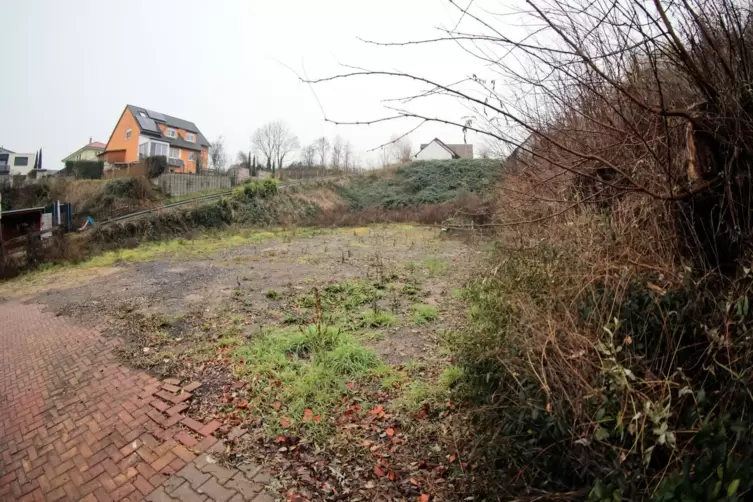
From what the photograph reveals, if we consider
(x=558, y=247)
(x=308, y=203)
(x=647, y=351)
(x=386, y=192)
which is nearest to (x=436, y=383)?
(x=558, y=247)

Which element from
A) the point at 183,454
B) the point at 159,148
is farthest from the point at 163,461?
the point at 159,148

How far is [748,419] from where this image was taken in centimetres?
149

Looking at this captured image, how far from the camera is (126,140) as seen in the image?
3250cm

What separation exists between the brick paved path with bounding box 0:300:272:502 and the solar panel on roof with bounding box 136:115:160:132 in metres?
33.3

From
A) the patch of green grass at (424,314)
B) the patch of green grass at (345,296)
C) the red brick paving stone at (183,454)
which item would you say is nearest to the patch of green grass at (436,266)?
the patch of green grass at (345,296)

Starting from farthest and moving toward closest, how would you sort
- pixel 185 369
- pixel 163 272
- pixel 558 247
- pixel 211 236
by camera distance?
1. pixel 211 236
2. pixel 163 272
3. pixel 185 369
4. pixel 558 247

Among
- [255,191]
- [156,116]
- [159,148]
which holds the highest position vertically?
[156,116]

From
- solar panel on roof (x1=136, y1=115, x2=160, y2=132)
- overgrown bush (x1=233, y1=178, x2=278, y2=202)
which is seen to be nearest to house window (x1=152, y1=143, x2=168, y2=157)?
solar panel on roof (x1=136, y1=115, x2=160, y2=132)

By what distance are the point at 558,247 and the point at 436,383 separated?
5.75ft

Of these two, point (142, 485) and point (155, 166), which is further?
point (155, 166)

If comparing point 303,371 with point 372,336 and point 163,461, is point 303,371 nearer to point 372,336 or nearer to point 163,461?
point 372,336

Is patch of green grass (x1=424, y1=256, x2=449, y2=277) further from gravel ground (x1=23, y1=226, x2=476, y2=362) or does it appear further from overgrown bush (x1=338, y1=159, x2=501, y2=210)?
overgrown bush (x1=338, y1=159, x2=501, y2=210)

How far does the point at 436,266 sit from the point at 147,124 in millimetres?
34253

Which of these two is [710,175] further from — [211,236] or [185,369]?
[211,236]
